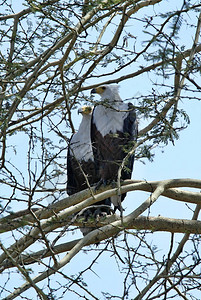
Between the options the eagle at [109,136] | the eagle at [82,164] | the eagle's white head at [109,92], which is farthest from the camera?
the eagle at [82,164]

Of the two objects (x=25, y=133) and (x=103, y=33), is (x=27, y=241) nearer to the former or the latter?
(x=25, y=133)

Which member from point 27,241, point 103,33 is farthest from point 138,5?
point 27,241

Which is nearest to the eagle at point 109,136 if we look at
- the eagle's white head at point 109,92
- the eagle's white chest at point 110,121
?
the eagle's white chest at point 110,121

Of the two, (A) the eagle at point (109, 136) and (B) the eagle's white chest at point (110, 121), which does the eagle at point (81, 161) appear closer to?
(A) the eagle at point (109, 136)

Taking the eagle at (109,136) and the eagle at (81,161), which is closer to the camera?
the eagle at (109,136)

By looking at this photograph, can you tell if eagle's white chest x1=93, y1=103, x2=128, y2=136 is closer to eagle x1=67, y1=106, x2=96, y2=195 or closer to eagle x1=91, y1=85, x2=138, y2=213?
eagle x1=91, y1=85, x2=138, y2=213

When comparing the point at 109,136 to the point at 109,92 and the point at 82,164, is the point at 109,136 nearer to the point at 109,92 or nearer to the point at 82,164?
the point at 109,92

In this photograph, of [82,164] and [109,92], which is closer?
[109,92]

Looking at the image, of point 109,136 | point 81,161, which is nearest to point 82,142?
point 81,161

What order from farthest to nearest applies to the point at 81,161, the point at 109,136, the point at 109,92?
the point at 81,161, the point at 109,92, the point at 109,136

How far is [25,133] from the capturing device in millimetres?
5719

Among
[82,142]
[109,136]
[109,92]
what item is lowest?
[109,136]

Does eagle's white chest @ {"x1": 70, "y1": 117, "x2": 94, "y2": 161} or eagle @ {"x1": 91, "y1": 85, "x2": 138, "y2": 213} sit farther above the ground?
eagle's white chest @ {"x1": 70, "y1": 117, "x2": 94, "y2": 161}

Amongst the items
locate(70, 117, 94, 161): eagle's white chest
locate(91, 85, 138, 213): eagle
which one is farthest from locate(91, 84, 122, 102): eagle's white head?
locate(70, 117, 94, 161): eagle's white chest
